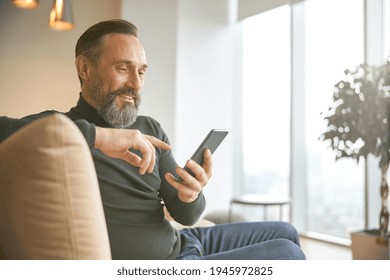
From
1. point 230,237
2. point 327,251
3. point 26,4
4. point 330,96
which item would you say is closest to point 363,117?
point 330,96

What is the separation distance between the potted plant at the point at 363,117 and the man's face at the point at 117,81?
104 cm

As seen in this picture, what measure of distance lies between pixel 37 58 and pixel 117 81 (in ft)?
0.85

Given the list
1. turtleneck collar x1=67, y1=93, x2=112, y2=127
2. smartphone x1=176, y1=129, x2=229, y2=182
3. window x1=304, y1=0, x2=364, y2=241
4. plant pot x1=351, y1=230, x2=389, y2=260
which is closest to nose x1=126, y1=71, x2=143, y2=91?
turtleneck collar x1=67, y1=93, x2=112, y2=127

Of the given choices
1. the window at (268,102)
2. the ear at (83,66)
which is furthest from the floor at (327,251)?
the ear at (83,66)

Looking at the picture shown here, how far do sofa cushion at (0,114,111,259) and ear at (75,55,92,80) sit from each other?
1.50ft

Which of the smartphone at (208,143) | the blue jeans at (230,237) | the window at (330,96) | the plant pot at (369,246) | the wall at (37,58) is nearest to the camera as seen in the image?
the smartphone at (208,143)

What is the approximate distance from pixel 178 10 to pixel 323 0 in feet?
3.32

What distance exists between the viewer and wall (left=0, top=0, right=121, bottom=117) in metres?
1.00

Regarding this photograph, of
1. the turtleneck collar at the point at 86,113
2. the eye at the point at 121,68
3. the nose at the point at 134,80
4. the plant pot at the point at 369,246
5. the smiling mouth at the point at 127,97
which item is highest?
the eye at the point at 121,68

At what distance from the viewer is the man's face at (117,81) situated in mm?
933

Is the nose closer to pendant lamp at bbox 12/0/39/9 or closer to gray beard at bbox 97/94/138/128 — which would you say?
gray beard at bbox 97/94/138/128

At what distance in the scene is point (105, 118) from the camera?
0.96m

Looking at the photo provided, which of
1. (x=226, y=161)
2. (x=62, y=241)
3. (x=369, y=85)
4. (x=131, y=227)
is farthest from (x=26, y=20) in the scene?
(x=369, y=85)

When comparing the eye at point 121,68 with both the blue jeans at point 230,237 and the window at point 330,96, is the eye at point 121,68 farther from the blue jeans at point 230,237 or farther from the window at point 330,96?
the window at point 330,96
